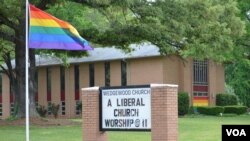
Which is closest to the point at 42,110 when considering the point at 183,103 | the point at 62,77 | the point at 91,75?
the point at 62,77

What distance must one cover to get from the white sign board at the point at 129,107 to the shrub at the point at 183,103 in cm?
3005

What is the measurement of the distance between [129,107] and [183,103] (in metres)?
31.0

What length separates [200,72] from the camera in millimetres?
47125

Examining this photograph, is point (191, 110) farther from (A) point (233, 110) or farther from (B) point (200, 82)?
(B) point (200, 82)

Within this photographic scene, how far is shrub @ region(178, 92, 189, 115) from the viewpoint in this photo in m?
41.7

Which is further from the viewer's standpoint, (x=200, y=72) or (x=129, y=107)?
(x=200, y=72)

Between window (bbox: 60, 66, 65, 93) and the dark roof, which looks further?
window (bbox: 60, 66, 65, 93)

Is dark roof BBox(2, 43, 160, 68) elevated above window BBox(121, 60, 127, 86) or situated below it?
above

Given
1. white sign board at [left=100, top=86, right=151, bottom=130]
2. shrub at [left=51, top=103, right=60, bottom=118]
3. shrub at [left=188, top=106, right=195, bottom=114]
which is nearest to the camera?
white sign board at [left=100, top=86, right=151, bottom=130]

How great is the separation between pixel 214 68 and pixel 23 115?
77.9ft

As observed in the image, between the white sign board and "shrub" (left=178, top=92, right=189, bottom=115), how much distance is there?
30050mm

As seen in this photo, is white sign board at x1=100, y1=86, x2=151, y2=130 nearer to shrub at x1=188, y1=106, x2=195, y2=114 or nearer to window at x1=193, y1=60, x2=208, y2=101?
shrub at x1=188, y1=106, x2=195, y2=114

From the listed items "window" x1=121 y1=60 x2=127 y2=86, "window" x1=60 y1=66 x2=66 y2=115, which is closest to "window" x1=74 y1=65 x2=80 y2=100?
"window" x1=60 y1=66 x2=66 y2=115

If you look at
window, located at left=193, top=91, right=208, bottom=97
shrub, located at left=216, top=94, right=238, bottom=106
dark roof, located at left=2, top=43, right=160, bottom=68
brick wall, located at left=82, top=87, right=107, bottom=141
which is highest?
dark roof, located at left=2, top=43, right=160, bottom=68
